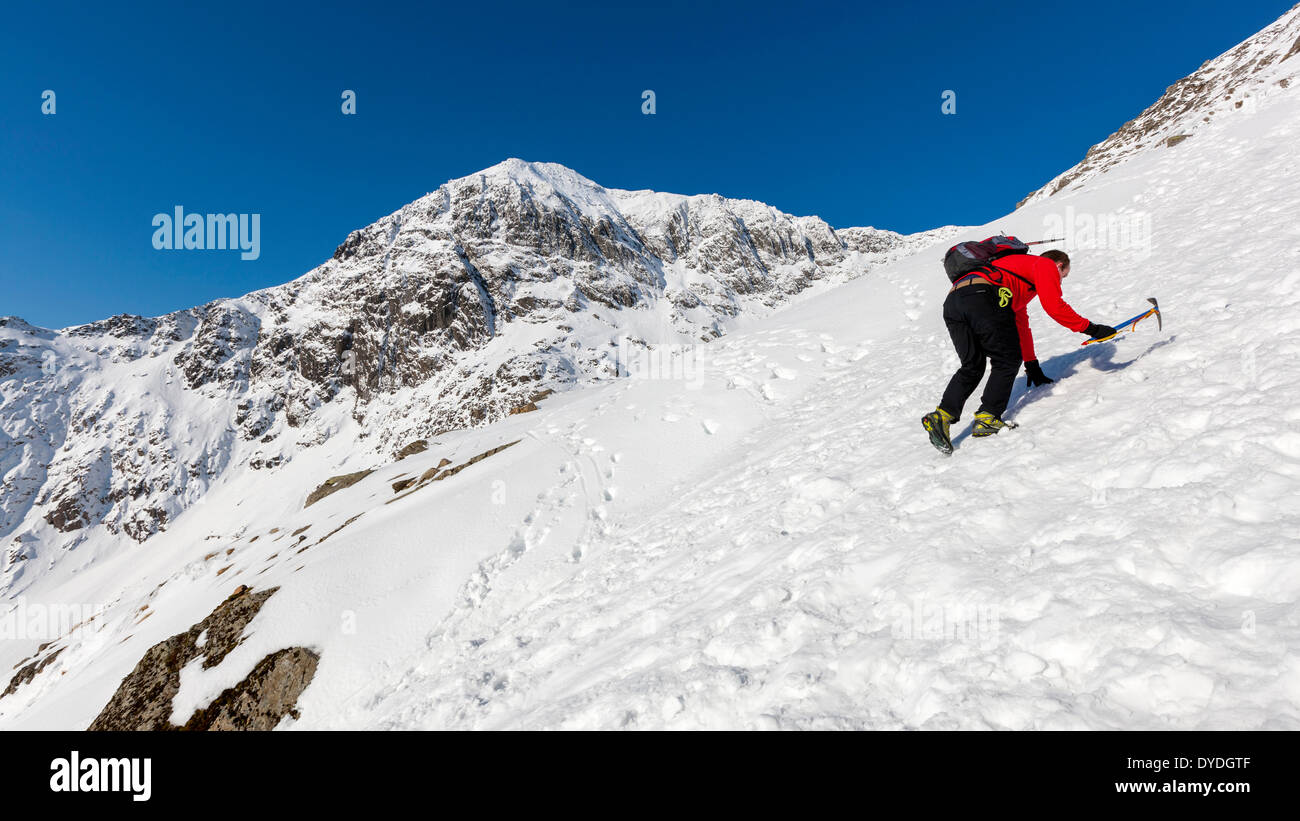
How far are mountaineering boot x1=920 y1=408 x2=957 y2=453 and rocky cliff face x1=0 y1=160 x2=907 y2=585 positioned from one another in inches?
5144

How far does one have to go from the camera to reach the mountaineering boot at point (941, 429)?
5.92 meters

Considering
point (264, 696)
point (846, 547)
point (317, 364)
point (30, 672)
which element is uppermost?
point (317, 364)

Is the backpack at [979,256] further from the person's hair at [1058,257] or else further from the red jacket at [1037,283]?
the person's hair at [1058,257]

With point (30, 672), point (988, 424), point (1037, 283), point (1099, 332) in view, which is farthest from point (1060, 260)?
point (30, 672)

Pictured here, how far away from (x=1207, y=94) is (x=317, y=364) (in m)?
210

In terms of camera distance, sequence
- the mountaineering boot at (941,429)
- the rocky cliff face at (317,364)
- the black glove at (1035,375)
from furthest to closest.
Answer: the rocky cliff face at (317,364)
the black glove at (1035,375)
the mountaineering boot at (941,429)

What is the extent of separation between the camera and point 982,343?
5969 millimetres

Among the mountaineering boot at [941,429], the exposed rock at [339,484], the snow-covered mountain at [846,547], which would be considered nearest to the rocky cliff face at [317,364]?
the exposed rock at [339,484]

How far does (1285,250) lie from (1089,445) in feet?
20.6

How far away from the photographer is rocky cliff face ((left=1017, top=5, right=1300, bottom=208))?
3531cm

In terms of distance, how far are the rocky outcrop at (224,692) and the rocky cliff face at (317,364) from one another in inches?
4910

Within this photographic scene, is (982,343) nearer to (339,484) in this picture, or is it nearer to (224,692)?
(224,692)
